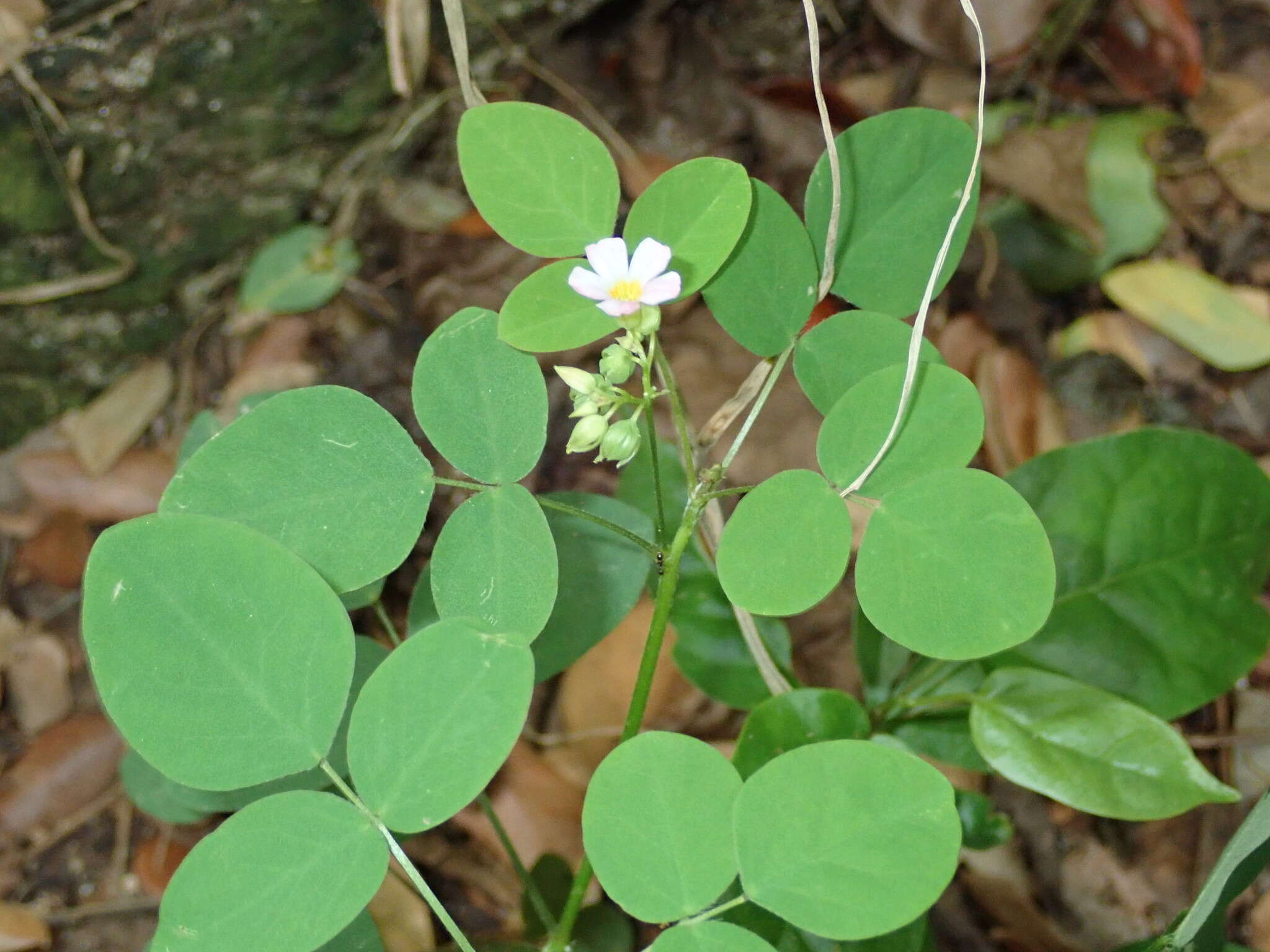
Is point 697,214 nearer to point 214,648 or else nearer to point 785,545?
point 785,545

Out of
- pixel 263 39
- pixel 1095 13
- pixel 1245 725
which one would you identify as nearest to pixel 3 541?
pixel 263 39

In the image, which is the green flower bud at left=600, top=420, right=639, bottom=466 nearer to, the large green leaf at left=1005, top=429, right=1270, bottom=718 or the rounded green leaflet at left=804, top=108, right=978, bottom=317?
the rounded green leaflet at left=804, top=108, right=978, bottom=317

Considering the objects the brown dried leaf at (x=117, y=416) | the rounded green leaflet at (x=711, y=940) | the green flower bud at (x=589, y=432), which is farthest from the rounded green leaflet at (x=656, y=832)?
the brown dried leaf at (x=117, y=416)

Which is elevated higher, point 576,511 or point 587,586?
point 576,511

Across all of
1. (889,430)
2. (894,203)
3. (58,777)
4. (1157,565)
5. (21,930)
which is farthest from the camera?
(58,777)

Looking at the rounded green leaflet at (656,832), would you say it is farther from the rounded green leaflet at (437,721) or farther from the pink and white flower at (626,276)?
the pink and white flower at (626,276)

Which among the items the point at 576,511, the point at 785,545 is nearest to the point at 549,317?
the point at 576,511
